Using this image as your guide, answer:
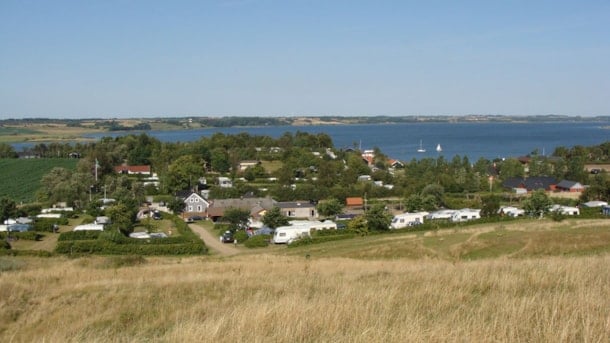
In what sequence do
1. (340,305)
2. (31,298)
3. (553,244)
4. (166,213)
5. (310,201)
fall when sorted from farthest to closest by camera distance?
(310,201), (166,213), (553,244), (31,298), (340,305)

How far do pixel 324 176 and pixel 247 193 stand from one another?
301 inches

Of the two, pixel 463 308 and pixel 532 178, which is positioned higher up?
pixel 463 308

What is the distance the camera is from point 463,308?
5375mm

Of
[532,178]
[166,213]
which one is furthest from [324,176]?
[532,178]

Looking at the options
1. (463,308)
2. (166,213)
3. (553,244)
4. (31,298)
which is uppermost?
(463,308)

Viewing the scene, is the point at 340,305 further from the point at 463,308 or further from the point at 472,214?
the point at 472,214

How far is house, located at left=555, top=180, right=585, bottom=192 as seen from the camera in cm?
4867

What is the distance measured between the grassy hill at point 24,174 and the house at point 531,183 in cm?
4311

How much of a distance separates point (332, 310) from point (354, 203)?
3963cm

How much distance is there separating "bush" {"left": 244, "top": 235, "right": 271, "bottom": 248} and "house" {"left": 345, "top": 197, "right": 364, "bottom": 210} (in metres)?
14.2

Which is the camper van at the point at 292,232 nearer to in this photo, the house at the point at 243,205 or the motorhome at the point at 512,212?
the house at the point at 243,205

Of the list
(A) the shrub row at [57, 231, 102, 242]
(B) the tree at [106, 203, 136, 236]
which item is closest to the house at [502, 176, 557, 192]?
(B) the tree at [106, 203, 136, 236]

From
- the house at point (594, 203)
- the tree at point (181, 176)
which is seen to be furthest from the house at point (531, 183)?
the tree at point (181, 176)

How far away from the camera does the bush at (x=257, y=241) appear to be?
98.0ft
